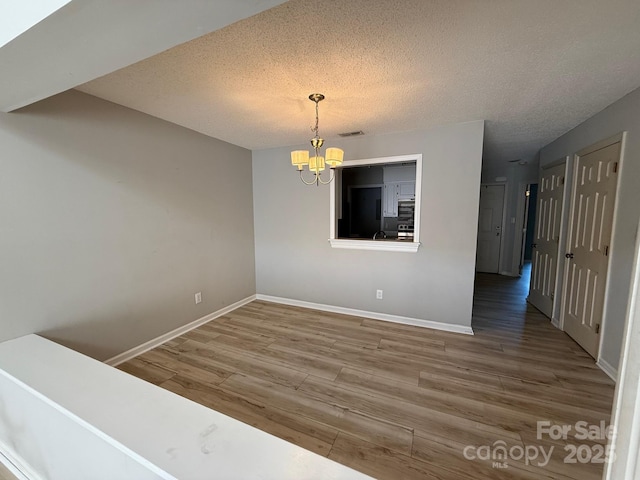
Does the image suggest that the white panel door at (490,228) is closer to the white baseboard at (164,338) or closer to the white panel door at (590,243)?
the white panel door at (590,243)

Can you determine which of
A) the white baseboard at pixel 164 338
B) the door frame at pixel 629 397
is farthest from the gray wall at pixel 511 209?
the door frame at pixel 629 397

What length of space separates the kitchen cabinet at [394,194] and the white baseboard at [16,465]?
14.6 ft

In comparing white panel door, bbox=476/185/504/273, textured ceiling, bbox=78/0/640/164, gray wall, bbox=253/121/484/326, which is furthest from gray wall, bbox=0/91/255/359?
white panel door, bbox=476/185/504/273

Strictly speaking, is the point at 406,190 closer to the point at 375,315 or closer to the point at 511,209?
the point at 375,315

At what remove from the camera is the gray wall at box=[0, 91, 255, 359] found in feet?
5.90

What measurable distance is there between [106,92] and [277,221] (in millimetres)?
2322

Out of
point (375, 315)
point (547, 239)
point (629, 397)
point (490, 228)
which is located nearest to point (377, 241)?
point (375, 315)

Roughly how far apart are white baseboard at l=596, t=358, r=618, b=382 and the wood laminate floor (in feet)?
0.17

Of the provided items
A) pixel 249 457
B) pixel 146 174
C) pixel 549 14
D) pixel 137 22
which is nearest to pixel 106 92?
pixel 146 174

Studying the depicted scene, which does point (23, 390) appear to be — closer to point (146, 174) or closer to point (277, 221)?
point (146, 174)

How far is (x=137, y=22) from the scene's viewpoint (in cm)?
89

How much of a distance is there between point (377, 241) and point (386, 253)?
7.5 inches

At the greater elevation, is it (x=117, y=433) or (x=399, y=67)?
(x=399, y=67)

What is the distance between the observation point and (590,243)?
8.60 feet
